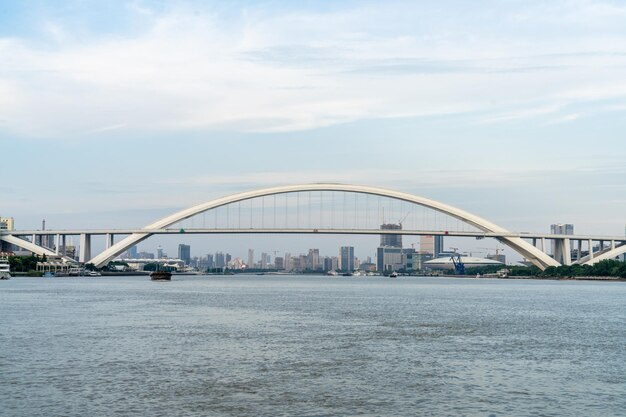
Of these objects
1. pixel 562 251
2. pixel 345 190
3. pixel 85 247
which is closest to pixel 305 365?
pixel 345 190

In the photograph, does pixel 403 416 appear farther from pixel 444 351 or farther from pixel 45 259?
pixel 45 259

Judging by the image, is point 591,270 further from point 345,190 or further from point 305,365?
point 305,365

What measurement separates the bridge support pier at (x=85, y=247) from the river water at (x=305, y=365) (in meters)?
104

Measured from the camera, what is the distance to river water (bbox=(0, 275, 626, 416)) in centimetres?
1881

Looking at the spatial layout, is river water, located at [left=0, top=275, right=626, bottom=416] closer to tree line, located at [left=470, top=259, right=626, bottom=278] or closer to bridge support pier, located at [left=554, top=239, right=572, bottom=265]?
tree line, located at [left=470, top=259, right=626, bottom=278]

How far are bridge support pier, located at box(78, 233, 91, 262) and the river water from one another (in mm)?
104359

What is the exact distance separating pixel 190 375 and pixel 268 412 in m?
5.08

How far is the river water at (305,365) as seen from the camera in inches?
741

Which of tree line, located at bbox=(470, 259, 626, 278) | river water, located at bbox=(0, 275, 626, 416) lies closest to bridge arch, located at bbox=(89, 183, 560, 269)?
tree line, located at bbox=(470, 259, 626, 278)

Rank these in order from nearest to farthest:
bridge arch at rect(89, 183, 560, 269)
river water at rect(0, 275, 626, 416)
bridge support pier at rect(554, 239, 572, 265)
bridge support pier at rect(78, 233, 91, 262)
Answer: river water at rect(0, 275, 626, 416)
bridge arch at rect(89, 183, 560, 269)
bridge support pier at rect(78, 233, 91, 262)
bridge support pier at rect(554, 239, 572, 265)

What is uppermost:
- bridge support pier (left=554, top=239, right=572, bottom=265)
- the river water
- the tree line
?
bridge support pier (left=554, top=239, right=572, bottom=265)

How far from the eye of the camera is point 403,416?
17.9 meters

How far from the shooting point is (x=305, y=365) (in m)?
24.7

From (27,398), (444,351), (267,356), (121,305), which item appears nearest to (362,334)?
(444,351)
